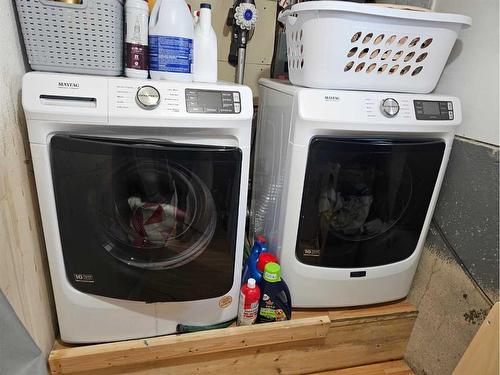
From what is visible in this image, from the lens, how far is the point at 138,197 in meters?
0.99

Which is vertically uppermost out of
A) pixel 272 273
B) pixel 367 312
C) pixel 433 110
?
pixel 433 110

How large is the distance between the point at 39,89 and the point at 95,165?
0.75ft


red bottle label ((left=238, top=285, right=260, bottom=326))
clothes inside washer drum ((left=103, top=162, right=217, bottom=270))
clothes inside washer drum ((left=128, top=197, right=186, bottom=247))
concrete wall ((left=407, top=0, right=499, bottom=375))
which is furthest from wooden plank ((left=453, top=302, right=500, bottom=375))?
clothes inside washer drum ((left=128, top=197, right=186, bottom=247))

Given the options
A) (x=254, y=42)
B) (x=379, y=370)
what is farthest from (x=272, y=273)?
(x=254, y=42)

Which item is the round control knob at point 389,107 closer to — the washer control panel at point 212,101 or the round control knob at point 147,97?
the washer control panel at point 212,101

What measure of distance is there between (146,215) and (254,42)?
41.1 inches

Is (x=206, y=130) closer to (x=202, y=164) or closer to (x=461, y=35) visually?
(x=202, y=164)

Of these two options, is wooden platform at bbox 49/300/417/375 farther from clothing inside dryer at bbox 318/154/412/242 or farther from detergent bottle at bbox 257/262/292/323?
clothing inside dryer at bbox 318/154/412/242

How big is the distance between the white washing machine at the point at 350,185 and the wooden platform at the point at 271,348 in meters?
0.08

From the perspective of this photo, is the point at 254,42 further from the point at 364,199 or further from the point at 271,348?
the point at 271,348

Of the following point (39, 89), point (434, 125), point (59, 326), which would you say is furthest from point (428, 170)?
point (59, 326)

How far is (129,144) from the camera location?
841 mm

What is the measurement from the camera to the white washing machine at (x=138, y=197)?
839mm

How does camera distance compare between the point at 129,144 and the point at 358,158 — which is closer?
the point at 129,144
